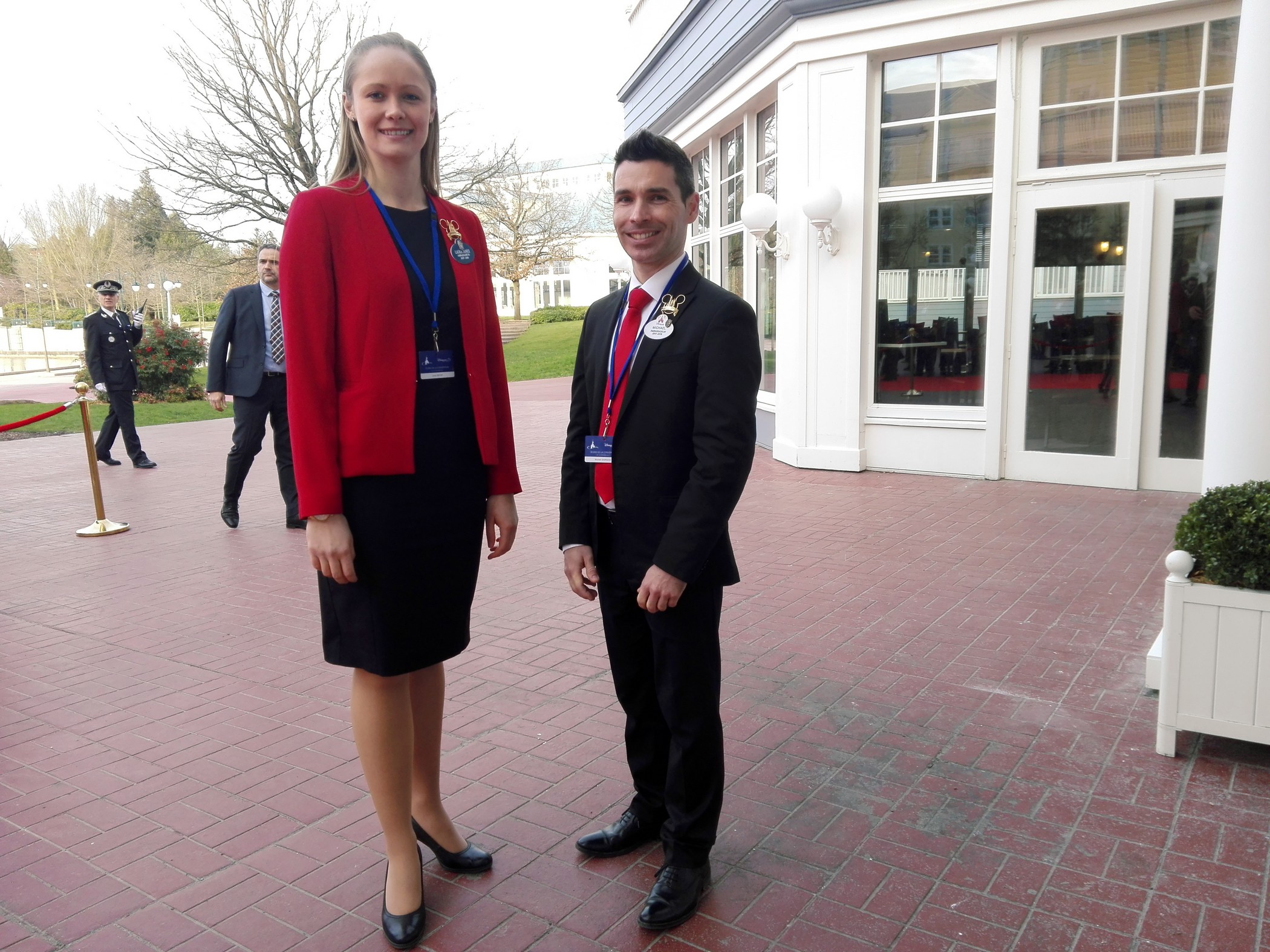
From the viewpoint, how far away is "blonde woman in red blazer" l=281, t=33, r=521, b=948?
216 centimetres

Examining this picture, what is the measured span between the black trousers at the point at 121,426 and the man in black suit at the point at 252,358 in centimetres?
423

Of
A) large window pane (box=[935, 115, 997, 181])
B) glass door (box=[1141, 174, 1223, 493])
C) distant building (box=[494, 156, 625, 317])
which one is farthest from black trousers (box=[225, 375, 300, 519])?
distant building (box=[494, 156, 625, 317])

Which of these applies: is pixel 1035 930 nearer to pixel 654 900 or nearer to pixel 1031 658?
pixel 654 900

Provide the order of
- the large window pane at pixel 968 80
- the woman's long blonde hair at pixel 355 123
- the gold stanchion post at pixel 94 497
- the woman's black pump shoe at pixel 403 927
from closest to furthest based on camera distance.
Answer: the woman's long blonde hair at pixel 355 123 < the woman's black pump shoe at pixel 403 927 < the gold stanchion post at pixel 94 497 < the large window pane at pixel 968 80

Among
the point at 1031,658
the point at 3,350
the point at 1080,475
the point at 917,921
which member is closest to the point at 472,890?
the point at 917,921

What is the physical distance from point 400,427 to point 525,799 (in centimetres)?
150

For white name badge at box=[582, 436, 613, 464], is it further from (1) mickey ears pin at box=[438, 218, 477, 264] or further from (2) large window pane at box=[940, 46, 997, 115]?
(2) large window pane at box=[940, 46, 997, 115]

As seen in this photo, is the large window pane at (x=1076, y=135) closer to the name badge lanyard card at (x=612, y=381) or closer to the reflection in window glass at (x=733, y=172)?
the reflection in window glass at (x=733, y=172)

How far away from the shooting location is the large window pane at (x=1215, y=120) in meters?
7.35

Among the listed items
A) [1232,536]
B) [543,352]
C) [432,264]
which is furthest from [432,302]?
[543,352]

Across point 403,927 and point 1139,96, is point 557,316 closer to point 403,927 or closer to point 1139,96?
point 1139,96

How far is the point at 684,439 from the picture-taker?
7.77 feet

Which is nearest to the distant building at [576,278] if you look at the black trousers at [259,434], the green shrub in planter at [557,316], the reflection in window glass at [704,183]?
the green shrub in planter at [557,316]

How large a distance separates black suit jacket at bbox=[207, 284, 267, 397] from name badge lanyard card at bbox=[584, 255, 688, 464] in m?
5.34
